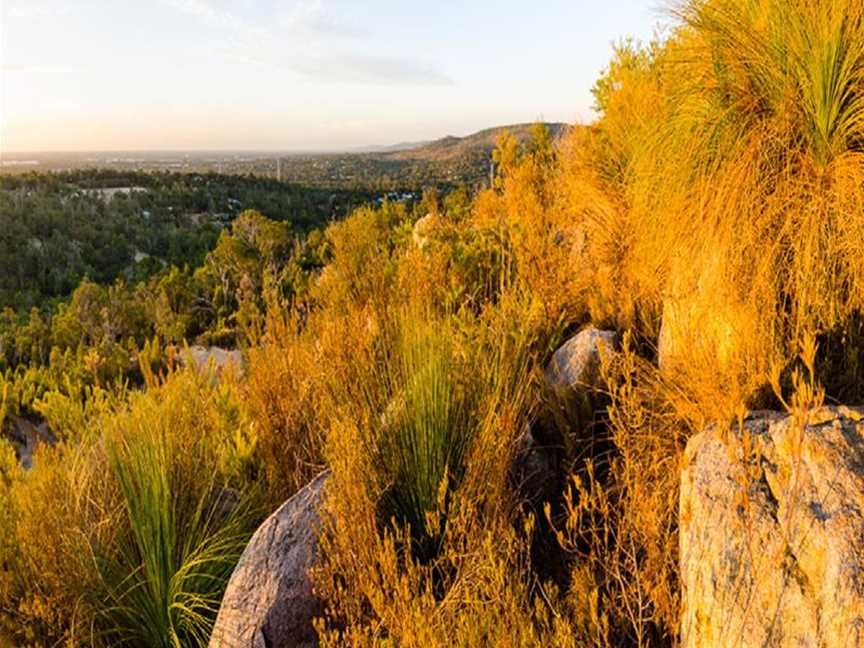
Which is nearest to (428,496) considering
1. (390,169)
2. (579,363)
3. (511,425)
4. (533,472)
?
(511,425)

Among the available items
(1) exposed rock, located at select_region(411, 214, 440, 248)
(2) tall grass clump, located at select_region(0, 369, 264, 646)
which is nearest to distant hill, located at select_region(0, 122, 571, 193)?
(1) exposed rock, located at select_region(411, 214, 440, 248)

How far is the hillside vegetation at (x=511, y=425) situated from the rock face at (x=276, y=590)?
0.54ft

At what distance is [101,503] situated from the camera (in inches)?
95.8

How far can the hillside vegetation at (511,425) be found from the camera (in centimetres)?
180

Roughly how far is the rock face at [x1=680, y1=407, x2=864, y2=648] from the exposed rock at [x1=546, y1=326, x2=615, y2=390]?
44.8 inches

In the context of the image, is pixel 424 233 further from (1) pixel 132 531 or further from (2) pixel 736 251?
(1) pixel 132 531

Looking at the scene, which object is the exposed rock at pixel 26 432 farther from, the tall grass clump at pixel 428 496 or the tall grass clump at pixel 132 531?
the tall grass clump at pixel 428 496

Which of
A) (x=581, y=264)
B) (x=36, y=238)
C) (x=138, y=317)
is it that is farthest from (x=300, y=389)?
(x=36, y=238)

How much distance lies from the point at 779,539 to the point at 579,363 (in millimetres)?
1593

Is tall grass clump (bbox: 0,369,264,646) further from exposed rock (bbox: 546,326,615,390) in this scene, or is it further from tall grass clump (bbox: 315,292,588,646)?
exposed rock (bbox: 546,326,615,390)

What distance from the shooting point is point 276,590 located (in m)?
2.12

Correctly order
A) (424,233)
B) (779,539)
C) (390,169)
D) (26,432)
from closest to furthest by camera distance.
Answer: (779,539)
(424,233)
(26,432)
(390,169)

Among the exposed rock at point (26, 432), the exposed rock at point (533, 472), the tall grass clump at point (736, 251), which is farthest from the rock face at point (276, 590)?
the exposed rock at point (26, 432)

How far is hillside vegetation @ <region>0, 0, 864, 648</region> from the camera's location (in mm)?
1804
